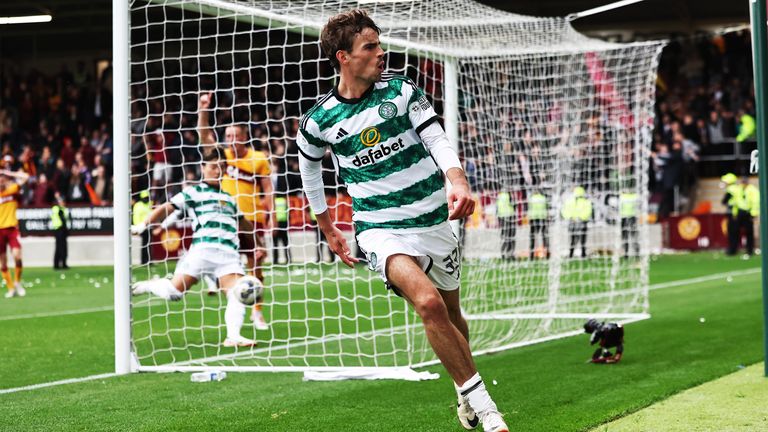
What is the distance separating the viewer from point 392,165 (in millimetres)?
5340

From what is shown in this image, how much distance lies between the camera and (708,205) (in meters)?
28.7

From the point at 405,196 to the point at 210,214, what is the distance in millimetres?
5162

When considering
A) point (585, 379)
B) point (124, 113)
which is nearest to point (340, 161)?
point (585, 379)

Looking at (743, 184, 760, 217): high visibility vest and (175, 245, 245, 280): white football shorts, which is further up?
(743, 184, 760, 217): high visibility vest

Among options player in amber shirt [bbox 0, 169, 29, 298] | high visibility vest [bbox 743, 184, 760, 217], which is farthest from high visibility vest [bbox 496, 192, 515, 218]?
high visibility vest [bbox 743, 184, 760, 217]

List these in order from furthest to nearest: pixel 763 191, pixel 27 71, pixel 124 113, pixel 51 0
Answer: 1. pixel 27 71
2. pixel 51 0
3. pixel 124 113
4. pixel 763 191

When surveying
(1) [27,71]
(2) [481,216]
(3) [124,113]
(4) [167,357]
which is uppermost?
(1) [27,71]

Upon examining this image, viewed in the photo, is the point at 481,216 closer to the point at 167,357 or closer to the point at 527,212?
the point at 527,212

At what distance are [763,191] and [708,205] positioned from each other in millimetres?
22290

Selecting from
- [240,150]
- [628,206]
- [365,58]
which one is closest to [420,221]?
[365,58]

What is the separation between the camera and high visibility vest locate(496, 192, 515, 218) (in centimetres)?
1133

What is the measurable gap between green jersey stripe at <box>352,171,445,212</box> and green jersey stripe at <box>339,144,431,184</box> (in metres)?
0.10

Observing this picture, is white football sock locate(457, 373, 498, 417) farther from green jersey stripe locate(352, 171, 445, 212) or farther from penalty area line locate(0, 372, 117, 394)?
penalty area line locate(0, 372, 117, 394)

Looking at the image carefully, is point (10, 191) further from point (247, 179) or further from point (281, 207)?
point (281, 207)
